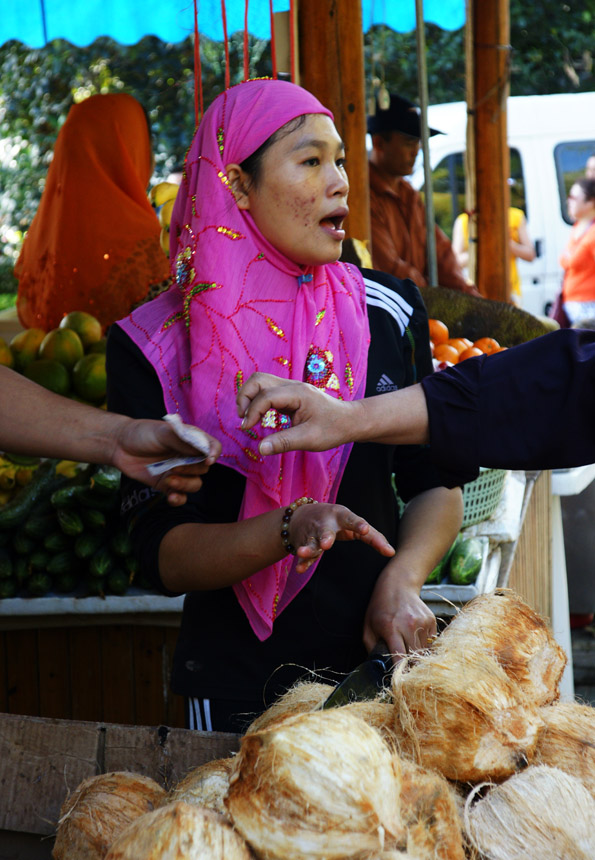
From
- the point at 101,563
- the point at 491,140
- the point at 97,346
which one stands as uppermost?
the point at 491,140

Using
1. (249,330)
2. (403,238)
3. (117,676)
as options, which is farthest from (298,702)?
(403,238)

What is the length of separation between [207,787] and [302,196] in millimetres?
1115

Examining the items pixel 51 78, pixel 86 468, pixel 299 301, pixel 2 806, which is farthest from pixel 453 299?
pixel 51 78

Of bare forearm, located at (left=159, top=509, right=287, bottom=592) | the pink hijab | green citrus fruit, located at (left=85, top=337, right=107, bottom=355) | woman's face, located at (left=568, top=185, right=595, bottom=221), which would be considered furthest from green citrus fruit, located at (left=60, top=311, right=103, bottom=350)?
woman's face, located at (left=568, top=185, right=595, bottom=221)

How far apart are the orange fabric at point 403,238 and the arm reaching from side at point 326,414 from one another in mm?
3557

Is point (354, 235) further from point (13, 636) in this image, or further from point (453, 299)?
point (13, 636)

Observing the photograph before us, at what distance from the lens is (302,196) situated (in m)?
1.77

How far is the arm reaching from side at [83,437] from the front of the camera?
62.9 inches

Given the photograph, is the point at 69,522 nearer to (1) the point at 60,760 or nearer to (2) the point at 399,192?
(1) the point at 60,760

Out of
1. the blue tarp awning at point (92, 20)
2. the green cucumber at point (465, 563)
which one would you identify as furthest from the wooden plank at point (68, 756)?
the blue tarp awning at point (92, 20)

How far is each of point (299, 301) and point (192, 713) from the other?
0.86 metres

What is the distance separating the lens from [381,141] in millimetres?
5418

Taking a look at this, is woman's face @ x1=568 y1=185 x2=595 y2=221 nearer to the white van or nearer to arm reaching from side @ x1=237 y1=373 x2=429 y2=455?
the white van

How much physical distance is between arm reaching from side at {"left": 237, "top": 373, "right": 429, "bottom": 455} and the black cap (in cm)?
423
